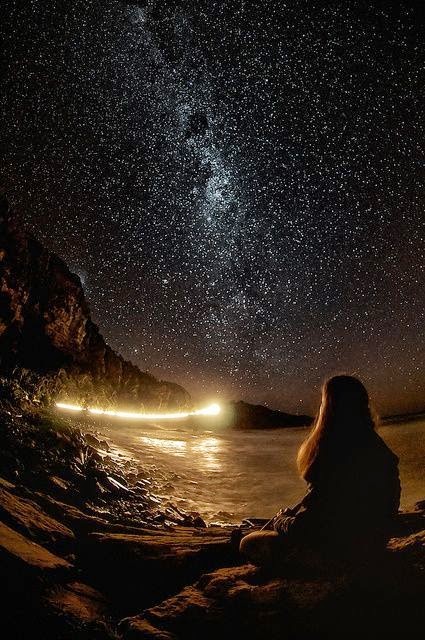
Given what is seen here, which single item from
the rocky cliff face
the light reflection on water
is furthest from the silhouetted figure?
the rocky cliff face

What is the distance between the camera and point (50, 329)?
14742 millimetres

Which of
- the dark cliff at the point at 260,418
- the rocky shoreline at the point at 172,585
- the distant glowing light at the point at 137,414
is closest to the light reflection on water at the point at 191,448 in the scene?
the distant glowing light at the point at 137,414

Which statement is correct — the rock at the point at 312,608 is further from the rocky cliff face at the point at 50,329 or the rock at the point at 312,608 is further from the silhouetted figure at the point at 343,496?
the rocky cliff face at the point at 50,329

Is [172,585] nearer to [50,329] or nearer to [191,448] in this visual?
[191,448]

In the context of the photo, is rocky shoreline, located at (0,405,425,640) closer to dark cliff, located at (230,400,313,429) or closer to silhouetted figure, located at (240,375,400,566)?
silhouetted figure, located at (240,375,400,566)

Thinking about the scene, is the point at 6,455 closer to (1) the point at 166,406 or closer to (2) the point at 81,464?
(2) the point at 81,464

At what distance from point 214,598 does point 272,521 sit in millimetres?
686

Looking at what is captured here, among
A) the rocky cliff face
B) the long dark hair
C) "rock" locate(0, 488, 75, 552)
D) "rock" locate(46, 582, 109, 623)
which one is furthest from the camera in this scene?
the rocky cliff face

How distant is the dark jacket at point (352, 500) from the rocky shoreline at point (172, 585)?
8.9 inches

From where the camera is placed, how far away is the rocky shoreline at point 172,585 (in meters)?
2.36

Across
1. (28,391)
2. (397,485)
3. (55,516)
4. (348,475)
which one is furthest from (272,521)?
(28,391)

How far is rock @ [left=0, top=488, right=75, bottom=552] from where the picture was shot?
333cm

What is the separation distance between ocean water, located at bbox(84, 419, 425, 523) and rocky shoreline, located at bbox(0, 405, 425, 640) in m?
2.63

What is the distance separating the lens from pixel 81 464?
629 centimetres
